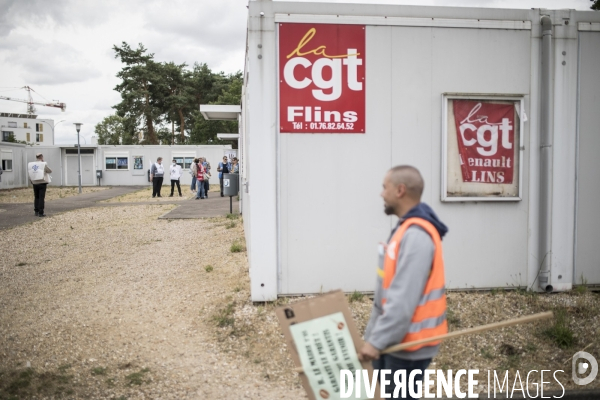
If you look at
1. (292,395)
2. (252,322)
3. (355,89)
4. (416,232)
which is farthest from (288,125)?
(416,232)

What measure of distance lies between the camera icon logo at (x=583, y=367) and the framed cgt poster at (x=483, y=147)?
6.76 ft

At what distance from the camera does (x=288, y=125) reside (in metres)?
6.09

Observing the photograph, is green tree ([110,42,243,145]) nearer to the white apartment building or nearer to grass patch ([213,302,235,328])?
grass patch ([213,302,235,328])

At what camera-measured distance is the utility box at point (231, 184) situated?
14688 mm

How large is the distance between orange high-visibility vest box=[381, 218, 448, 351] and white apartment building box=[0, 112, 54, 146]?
111360mm

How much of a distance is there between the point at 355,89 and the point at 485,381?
132 inches

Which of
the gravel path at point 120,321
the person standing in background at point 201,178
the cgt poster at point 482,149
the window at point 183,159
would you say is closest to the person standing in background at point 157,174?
the person standing in background at point 201,178

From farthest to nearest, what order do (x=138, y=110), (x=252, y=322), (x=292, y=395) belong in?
(x=138, y=110) < (x=252, y=322) < (x=292, y=395)

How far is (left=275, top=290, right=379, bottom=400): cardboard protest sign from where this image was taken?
101 inches

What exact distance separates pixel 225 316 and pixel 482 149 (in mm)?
3565

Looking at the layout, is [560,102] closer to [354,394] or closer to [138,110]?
[354,394]

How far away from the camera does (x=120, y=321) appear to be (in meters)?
6.03

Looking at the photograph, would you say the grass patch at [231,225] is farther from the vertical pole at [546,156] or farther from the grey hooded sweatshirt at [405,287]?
the grey hooded sweatshirt at [405,287]

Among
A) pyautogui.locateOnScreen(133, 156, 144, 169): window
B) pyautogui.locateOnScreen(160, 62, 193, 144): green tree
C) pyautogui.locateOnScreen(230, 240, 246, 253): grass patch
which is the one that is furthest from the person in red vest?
pyautogui.locateOnScreen(160, 62, 193, 144): green tree
